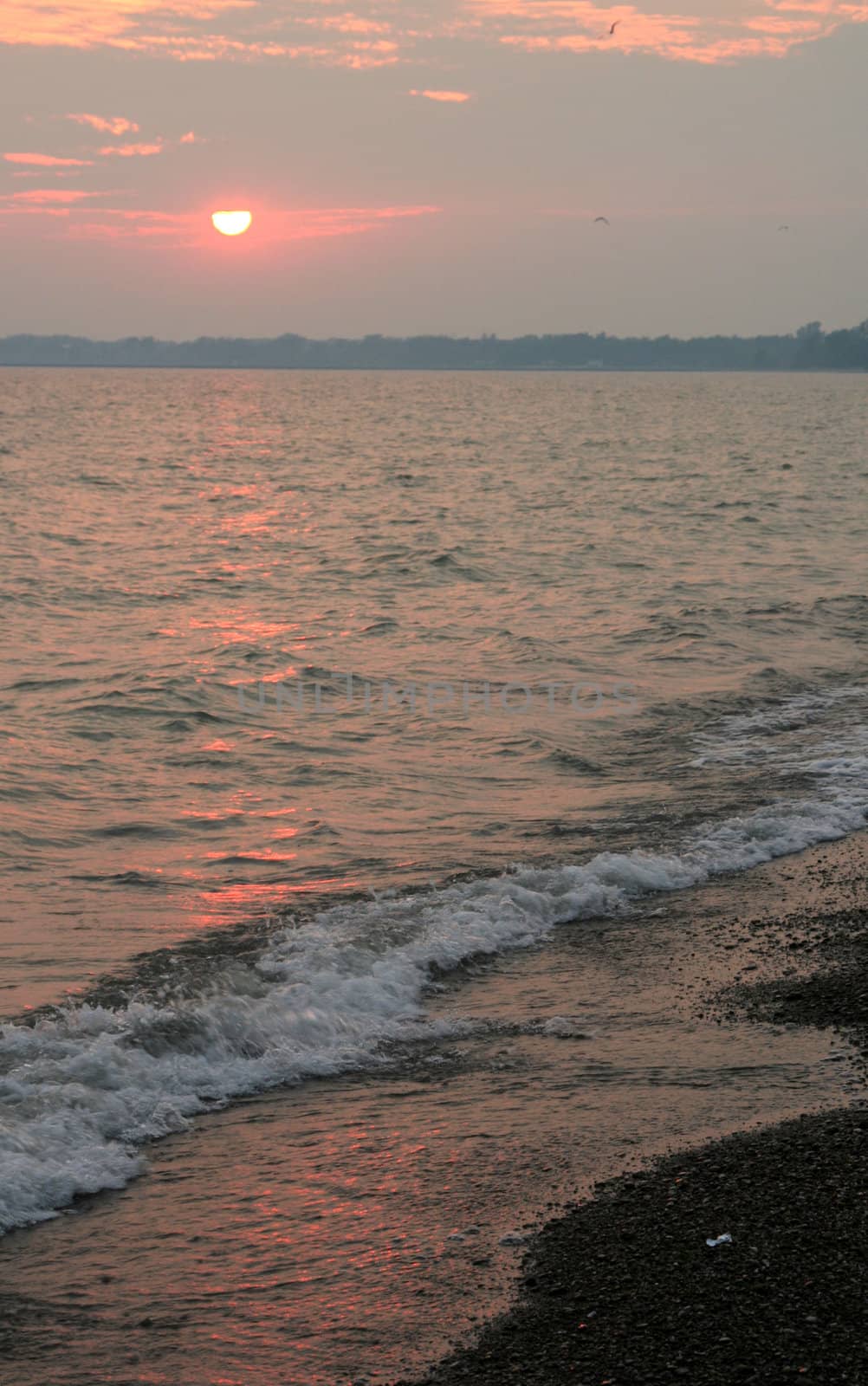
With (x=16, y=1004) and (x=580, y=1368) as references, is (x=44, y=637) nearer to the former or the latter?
(x=16, y=1004)

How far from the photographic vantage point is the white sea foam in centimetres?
660

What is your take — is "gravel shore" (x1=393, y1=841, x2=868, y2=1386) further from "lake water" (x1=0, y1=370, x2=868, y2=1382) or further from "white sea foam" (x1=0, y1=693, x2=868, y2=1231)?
"white sea foam" (x1=0, y1=693, x2=868, y2=1231)

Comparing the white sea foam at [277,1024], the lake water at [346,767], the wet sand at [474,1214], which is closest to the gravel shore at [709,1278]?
the wet sand at [474,1214]

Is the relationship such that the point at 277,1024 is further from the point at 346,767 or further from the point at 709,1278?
the point at 346,767

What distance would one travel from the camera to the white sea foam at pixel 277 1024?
6.60 m

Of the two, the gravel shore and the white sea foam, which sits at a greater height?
the gravel shore

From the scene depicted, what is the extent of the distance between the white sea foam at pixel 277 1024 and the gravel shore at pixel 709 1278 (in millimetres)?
2139

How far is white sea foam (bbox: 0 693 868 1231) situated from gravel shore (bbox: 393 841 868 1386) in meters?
2.14

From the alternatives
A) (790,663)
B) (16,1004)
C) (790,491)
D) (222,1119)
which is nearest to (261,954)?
(16,1004)

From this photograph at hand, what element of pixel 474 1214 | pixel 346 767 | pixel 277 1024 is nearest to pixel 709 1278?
pixel 474 1214

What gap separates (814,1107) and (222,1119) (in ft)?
9.40

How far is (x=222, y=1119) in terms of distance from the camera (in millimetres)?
7020

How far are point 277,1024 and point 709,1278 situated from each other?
3.47 metres

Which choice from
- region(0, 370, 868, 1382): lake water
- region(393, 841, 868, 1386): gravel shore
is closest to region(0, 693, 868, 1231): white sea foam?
region(0, 370, 868, 1382): lake water
